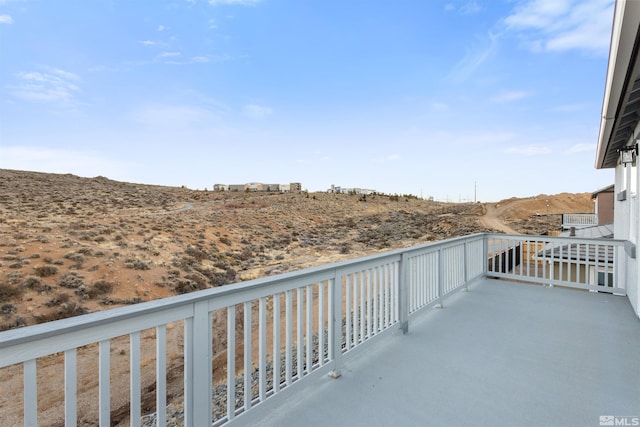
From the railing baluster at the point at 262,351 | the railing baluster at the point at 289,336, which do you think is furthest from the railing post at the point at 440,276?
the railing baluster at the point at 262,351

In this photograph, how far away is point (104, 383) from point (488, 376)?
266 cm

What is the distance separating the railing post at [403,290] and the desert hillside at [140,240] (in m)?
8.91

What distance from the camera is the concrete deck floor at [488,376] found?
207 centimetres

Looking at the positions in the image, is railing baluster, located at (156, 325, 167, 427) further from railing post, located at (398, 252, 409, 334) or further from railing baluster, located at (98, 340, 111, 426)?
railing post, located at (398, 252, 409, 334)

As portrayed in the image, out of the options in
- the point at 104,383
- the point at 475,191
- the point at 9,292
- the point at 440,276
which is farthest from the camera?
the point at 475,191

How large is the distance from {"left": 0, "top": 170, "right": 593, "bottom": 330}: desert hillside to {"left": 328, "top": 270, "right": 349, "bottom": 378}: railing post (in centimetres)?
880

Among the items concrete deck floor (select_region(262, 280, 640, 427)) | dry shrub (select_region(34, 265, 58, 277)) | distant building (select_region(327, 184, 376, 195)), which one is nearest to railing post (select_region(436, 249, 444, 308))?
concrete deck floor (select_region(262, 280, 640, 427))

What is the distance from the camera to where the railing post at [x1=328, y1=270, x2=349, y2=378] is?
2438mm

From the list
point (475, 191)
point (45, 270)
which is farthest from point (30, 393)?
point (475, 191)

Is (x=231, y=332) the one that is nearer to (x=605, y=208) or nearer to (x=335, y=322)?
(x=335, y=322)

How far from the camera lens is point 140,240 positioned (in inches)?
572

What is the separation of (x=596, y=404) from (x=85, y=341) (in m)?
3.08

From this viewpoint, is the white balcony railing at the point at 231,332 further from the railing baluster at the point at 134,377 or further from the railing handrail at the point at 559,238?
the railing handrail at the point at 559,238

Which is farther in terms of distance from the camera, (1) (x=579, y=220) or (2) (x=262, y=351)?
(1) (x=579, y=220)
